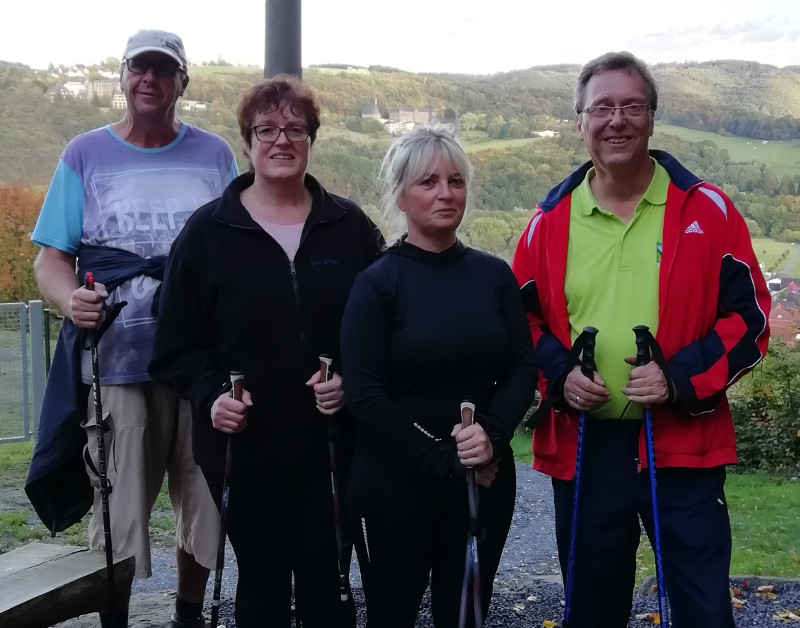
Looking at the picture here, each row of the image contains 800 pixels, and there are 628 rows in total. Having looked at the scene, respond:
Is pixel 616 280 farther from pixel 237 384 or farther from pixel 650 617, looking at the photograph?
pixel 650 617

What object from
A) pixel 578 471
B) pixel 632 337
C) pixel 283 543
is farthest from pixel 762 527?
pixel 283 543

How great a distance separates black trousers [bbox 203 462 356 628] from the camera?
265 cm

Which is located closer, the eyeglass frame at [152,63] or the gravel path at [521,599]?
the eyeglass frame at [152,63]

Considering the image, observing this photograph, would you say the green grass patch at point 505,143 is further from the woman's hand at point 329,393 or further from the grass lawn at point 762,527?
the grass lawn at point 762,527

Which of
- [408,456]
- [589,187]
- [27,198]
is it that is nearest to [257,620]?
[408,456]

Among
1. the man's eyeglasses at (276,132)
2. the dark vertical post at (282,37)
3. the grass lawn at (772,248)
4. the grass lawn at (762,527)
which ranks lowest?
the grass lawn at (762,527)

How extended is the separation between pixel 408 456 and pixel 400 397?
0.55 feet

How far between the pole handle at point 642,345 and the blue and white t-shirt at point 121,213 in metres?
1.57

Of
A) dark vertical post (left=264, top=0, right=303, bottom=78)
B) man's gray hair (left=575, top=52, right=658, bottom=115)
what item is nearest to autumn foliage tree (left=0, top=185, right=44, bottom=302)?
dark vertical post (left=264, top=0, right=303, bottom=78)

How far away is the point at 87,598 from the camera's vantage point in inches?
121

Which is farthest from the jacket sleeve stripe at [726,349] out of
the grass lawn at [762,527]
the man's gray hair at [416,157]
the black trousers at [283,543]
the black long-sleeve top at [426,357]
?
the grass lawn at [762,527]

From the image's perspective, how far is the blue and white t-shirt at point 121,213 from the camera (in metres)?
3.05

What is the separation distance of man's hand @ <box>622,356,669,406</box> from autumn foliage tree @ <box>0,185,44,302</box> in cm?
867

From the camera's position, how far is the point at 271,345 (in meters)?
2.60
